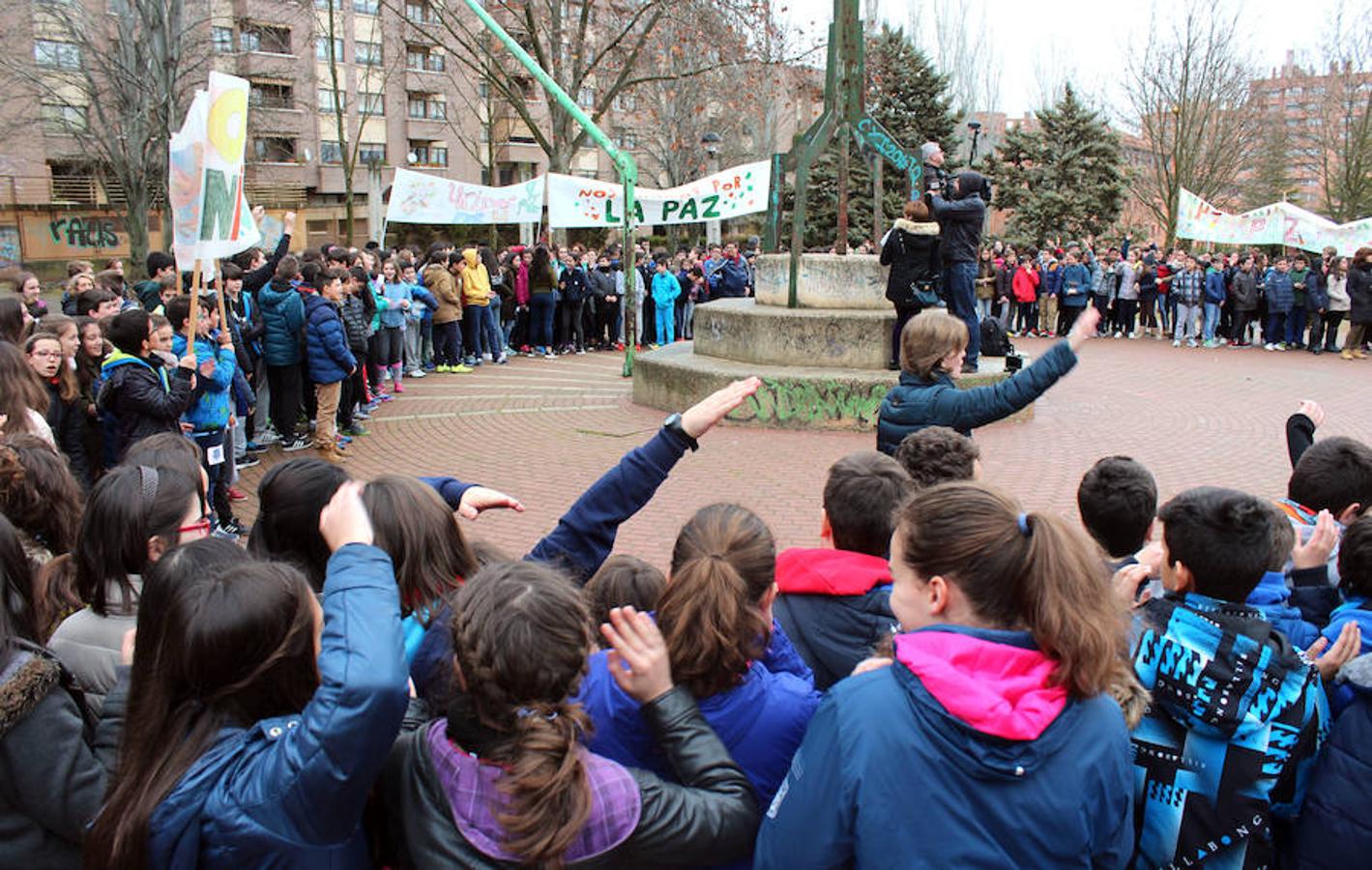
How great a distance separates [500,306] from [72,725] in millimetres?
15442

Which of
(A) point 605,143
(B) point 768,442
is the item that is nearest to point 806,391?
(B) point 768,442

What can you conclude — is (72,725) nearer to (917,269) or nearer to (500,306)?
(917,269)

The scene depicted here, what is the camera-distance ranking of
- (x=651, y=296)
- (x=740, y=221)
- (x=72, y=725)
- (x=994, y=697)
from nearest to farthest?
1. (x=994, y=697)
2. (x=72, y=725)
3. (x=651, y=296)
4. (x=740, y=221)

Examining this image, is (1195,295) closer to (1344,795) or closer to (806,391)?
(806,391)

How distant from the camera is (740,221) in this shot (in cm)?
5294

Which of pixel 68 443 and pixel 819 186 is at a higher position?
pixel 819 186

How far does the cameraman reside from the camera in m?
9.28

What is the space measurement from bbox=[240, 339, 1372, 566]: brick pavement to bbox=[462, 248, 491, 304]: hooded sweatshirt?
133 centimetres

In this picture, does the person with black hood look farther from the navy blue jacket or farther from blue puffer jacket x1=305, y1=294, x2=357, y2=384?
the navy blue jacket

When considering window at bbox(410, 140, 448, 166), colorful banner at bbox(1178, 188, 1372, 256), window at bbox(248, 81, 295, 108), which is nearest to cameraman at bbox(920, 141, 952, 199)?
colorful banner at bbox(1178, 188, 1372, 256)

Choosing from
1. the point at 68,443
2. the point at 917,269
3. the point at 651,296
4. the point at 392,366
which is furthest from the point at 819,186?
the point at 68,443

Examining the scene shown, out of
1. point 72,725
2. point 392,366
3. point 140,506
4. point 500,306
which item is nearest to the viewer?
point 72,725

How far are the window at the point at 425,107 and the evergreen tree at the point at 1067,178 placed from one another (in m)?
31.6

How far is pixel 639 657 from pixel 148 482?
1963 mm
